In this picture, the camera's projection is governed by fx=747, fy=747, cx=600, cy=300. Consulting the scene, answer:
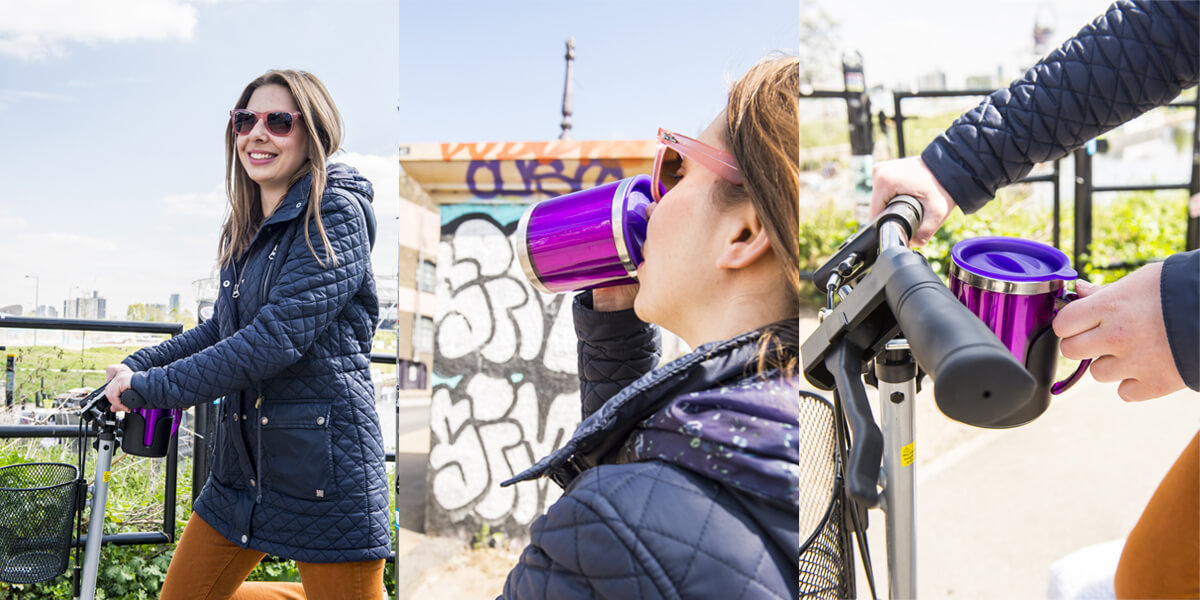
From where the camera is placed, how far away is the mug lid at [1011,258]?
0.65 meters

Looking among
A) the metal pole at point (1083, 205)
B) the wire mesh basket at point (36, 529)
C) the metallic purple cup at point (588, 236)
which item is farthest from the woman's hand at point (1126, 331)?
the metal pole at point (1083, 205)

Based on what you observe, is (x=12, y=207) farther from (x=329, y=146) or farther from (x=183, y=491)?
(x=329, y=146)

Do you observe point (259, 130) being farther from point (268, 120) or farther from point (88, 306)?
point (88, 306)

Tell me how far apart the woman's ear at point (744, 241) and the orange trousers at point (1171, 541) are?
20.3 inches

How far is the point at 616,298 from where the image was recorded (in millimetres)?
872

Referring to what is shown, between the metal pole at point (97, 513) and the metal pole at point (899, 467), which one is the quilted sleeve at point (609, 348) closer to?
the metal pole at point (899, 467)

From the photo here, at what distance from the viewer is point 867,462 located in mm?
423

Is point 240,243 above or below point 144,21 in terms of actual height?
below

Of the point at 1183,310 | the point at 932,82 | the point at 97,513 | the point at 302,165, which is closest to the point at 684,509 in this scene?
the point at 1183,310

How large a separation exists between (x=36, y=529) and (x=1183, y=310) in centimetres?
231

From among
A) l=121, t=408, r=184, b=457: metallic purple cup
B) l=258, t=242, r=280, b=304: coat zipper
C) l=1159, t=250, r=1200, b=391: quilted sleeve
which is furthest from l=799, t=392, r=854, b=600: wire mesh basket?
l=121, t=408, r=184, b=457: metallic purple cup

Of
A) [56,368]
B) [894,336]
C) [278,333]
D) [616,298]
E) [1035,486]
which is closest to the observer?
[894,336]

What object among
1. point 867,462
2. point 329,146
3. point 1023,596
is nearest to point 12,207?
point 329,146

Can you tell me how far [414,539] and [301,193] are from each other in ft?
2.13
